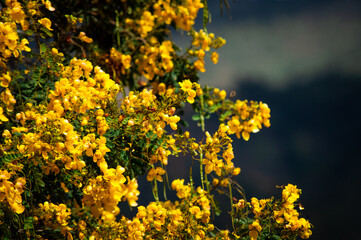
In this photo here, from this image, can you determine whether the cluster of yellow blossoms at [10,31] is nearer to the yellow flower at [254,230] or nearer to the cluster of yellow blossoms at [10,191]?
the cluster of yellow blossoms at [10,191]

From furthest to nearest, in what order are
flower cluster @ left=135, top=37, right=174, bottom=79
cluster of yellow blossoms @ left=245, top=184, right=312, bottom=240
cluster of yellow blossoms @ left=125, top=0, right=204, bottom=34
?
1. cluster of yellow blossoms @ left=125, top=0, right=204, bottom=34
2. flower cluster @ left=135, top=37, right=174, bottom=79
3. cluster of yellow blossoms @ left=245, top=184, right=312, bottom=240

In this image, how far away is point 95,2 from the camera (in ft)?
7.68

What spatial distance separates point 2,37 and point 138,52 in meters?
1.07

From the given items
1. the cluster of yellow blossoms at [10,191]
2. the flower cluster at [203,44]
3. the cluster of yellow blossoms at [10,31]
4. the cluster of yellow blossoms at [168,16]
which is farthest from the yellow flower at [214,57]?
the cluster of yellow blossoms at [10,191]

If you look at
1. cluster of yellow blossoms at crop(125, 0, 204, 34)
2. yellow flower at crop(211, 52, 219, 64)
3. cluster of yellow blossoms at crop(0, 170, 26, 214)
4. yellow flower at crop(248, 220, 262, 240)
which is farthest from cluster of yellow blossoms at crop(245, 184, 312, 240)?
cluster of yellow blossoms at crop(125, 0, 204, 34)

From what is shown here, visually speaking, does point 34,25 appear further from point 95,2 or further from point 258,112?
point 258,112

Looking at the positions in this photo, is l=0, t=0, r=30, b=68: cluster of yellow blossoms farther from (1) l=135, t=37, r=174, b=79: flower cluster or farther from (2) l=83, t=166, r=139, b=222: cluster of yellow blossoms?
(1) l=135, t=37, r=174, b=79: flower cluster

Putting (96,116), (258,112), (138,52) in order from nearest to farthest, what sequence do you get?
(96,116)
(258,112)
(138,52)

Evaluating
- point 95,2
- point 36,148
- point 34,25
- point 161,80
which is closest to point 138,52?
point 161,80

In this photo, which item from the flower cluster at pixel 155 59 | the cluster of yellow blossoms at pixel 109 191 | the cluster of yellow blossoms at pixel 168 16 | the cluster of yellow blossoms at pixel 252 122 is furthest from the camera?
the cluster of yellow blossoms at pixel 168 16

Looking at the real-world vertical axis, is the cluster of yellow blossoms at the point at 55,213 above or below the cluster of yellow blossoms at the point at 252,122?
below

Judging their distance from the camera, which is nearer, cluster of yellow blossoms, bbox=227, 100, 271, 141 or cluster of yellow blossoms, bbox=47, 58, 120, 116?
cluster of yellow blossoms, bbox=47, 58, 120, 116

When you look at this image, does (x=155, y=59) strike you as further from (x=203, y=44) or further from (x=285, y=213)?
(x=285, y=213)

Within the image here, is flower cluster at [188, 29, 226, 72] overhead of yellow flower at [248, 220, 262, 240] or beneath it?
overhead
